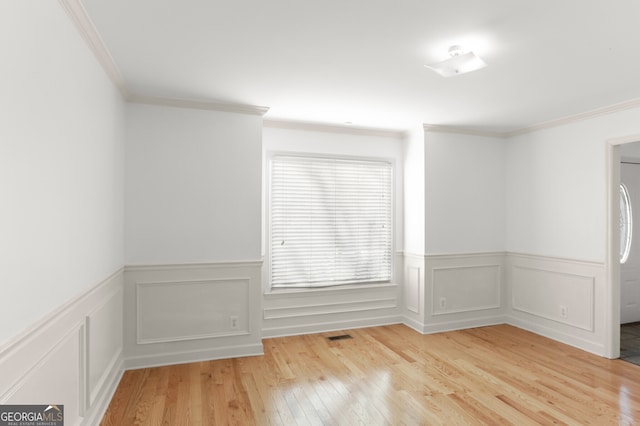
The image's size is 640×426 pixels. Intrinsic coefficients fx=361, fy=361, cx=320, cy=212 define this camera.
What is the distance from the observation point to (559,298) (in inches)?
167

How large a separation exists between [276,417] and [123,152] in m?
2.65

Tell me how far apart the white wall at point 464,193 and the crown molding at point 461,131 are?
41 millimetres

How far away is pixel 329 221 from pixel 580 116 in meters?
3.04

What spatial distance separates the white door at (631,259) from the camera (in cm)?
493

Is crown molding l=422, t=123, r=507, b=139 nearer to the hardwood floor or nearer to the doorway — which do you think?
the doorway

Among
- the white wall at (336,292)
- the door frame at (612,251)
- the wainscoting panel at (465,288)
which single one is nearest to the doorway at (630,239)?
the door frame at (612,251)

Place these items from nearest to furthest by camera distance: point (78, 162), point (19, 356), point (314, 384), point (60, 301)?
point (19, 356)
point (60, 301)
point (78, 162)
point (314, 384)

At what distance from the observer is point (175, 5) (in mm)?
1955

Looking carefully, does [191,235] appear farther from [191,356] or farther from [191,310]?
[191,356]

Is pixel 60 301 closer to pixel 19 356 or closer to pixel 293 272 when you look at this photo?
pixel 19 356

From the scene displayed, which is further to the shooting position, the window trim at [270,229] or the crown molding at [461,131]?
the crown molding at [461,131]

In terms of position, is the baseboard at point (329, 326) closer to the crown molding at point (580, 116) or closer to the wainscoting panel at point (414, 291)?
the wainscoting panel at point (414, 291)

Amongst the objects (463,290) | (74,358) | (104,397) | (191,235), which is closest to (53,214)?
(74,358)

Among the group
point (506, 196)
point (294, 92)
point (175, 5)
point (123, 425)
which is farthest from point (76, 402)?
point (506, 196)
